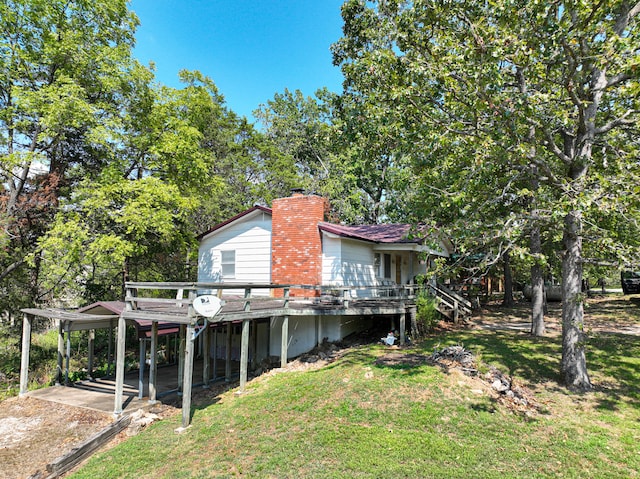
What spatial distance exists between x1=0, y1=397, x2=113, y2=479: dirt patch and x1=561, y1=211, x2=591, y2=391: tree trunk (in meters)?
11.0

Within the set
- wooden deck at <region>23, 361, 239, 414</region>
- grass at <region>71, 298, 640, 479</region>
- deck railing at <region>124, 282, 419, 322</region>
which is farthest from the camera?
wooden deck at <region>23, 361, 239, 414</region>

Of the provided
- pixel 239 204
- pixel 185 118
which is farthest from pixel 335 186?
pixel 185 118

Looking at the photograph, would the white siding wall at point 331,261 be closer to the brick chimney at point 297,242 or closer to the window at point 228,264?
the brick chimney at point 297,242

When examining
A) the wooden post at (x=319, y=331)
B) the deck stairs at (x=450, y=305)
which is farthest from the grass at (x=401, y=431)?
the deck stairs at (x=450, y=305)

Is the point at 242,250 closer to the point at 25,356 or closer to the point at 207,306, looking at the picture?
the point at 207,306

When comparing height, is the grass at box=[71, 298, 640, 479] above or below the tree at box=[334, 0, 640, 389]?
below

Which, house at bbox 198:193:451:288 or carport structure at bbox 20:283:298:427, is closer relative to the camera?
carport structure at bbox 20:283:298:427

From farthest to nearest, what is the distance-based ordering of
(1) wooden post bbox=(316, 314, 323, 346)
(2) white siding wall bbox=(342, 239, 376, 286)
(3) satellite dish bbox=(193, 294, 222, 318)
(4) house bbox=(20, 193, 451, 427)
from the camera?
(2) white siding wall bbox=(342, 239, 376, 286) → (1) wooden post bbox=(316, 314, 323, 346) → (4) house bbox=(20, 193, 451, 427) → (3) satellite dish bbox=(193, 294, 222, 318)

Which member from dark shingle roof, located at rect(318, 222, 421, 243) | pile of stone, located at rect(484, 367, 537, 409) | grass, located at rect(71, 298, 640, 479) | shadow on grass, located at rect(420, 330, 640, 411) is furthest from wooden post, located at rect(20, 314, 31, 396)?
pile of stone, located at rect(484, 367, 537, 409)

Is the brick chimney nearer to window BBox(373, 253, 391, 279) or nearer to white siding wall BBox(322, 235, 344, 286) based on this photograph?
white siding wall BBox(322, 235, 344, 286)

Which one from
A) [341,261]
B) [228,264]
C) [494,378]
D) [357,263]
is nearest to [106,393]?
[228,264]

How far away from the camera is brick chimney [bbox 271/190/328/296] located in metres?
14.6

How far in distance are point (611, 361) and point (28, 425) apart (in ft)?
50.2

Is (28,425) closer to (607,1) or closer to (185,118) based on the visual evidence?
(185,118)
